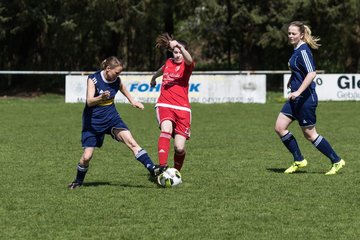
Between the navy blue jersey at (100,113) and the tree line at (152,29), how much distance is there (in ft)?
89.6

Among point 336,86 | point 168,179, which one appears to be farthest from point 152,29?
point 168,179

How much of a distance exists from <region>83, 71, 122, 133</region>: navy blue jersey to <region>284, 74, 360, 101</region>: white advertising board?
810 inches

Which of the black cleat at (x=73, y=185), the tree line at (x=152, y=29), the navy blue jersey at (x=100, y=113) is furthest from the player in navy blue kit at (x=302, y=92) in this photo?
the tree line at (x=152, y=29)

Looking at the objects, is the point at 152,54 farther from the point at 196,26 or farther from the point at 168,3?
the point at 168,3

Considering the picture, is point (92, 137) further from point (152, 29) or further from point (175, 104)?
point (152, 29)

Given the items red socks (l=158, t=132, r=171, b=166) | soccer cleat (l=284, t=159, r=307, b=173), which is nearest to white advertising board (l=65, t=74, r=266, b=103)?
soccer cleat (l=284, t=159, r=307, b=173)

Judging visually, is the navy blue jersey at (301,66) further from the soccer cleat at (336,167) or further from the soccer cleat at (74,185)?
the soccer cleat at (74,185)

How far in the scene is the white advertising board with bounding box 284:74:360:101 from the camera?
28781 mm

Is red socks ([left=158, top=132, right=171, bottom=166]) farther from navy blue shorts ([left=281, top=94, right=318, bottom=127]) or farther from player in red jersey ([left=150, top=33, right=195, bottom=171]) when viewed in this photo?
navy blue shorts ([left=281, top=94, right=318, bottom=127])

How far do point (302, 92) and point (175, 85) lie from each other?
1693mm

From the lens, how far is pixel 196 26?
45344mm

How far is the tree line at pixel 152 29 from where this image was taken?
122ft

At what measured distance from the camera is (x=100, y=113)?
358 inches

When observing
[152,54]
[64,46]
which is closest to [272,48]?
[152,54]
